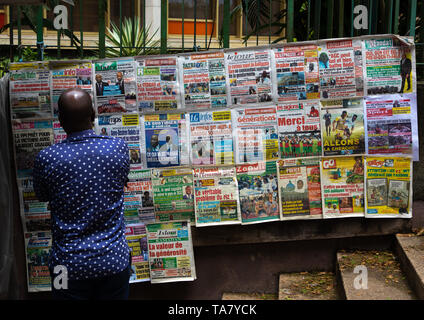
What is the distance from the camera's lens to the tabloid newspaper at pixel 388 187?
371 centimetres

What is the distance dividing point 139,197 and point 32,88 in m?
1.22

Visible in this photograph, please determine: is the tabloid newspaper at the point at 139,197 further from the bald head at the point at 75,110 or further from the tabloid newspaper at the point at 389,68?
the tabloid newspaper at the point at 389,68

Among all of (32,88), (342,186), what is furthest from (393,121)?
(32,88)

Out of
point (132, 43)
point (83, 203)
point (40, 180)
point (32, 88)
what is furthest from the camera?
point (132, 43)

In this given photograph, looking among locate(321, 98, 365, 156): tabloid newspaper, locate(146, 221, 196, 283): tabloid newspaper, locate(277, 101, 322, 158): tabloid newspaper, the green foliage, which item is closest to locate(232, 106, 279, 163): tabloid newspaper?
locate(277, 101, 322, 158): tabloid newspaper

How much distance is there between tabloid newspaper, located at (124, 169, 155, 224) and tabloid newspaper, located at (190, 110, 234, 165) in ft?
1.35

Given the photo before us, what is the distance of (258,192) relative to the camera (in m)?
3.71

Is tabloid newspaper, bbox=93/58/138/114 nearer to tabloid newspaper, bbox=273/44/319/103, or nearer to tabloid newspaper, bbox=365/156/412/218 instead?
tabloid newspaper, bbox=273/44/319/103

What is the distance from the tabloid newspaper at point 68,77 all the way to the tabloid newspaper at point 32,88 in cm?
5

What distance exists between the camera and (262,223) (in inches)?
150

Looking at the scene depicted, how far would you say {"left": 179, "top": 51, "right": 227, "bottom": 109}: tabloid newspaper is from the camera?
365 cm

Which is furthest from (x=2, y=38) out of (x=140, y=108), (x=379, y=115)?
(x=379, y=115)

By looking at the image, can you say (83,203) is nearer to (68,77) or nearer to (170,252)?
(170,252)
